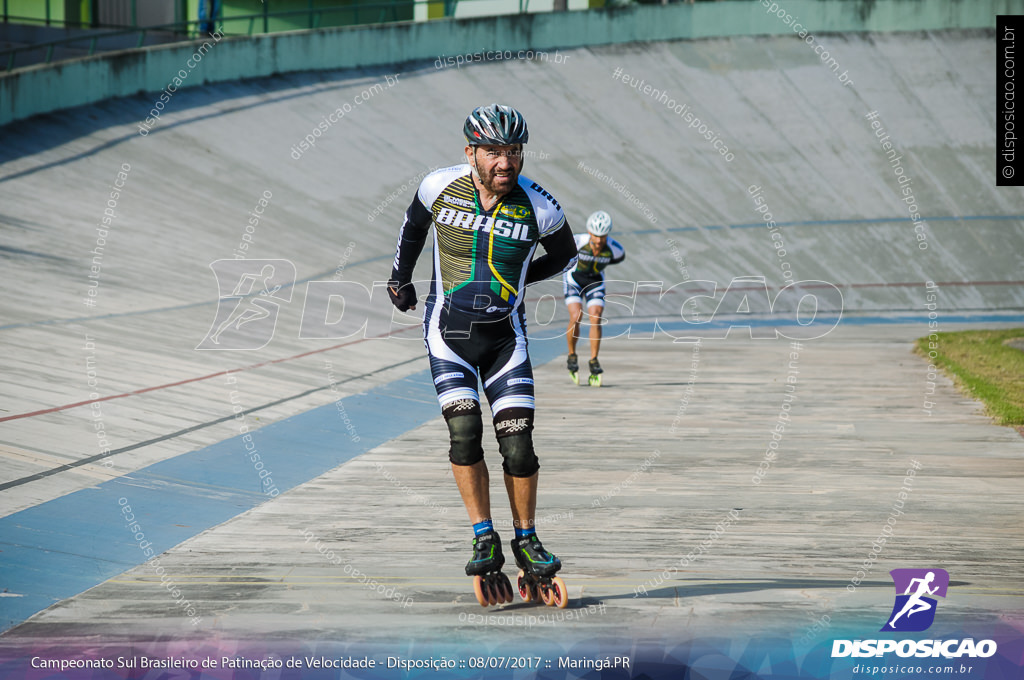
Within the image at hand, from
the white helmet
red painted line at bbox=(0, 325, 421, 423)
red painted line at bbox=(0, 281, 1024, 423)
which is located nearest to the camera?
red painted line at bbox=(0, 325, 421, 423)

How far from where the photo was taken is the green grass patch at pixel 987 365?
30.1ft

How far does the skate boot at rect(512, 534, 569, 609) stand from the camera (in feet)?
13.2

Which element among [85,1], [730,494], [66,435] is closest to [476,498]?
[730,494]

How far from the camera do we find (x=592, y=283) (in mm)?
11164

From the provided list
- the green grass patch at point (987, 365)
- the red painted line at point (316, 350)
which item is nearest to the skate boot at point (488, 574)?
the red painted line at point (316, 350)

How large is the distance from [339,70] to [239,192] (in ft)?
27.2

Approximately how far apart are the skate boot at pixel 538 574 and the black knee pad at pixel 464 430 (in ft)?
1.24

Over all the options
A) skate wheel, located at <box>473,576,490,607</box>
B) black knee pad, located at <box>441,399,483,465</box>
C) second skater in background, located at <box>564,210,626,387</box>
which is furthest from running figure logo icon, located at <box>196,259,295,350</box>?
skate wheel, located at <box>473,576,490,607</box>

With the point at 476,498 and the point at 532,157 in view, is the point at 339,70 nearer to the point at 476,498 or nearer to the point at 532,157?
the point at 532,157

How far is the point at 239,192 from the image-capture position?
17219mm

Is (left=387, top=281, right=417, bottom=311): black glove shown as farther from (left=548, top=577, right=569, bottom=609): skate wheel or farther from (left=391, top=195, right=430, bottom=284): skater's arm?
(left=548, top=577, right=569, bottom=609): skate wheel

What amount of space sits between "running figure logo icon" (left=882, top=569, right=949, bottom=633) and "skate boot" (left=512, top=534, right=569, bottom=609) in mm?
1173

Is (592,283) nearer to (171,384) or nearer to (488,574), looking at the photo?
(171,384)

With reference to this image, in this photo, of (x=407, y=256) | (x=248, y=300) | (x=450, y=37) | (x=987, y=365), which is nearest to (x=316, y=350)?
(x=248, y=300)
